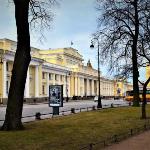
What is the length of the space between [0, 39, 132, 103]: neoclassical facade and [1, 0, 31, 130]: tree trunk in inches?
2304

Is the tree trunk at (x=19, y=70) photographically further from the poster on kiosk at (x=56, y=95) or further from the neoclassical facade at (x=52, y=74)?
the neoclassical facade at (x=52, y=74)

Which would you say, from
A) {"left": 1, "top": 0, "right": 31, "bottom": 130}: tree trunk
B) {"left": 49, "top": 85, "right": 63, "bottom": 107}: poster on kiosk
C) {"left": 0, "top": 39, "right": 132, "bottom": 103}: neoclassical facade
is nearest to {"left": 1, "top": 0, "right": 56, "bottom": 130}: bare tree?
{"left": 1, "top": 0, "right": 31, "bottom": 130}: tree trunk

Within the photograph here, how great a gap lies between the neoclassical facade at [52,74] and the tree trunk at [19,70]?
5851 cm

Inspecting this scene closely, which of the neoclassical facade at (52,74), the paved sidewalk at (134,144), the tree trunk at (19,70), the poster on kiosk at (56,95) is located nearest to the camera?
the paved sidewalk at (134,144)

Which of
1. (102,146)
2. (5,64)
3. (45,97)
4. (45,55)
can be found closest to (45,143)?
(102,146)

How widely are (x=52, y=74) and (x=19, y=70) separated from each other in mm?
103034

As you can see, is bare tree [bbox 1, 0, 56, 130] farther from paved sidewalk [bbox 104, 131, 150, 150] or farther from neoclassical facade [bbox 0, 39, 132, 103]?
neoclassical facade [bbox 0, 39, 132, 103]

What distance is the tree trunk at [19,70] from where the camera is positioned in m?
21.1

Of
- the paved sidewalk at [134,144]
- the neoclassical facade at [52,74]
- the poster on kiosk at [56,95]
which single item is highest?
the neoclassical facade at [52,74]

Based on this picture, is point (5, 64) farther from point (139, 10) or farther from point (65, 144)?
point (65, 144)

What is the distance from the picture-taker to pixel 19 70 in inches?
850

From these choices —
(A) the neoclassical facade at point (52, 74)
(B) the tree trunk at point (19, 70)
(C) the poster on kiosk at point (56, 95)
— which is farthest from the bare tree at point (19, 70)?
(A) the neoclassical facade at point (52, 74)

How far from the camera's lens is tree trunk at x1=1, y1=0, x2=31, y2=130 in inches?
829

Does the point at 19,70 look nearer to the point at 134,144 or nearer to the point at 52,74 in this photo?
the point at 134,144
